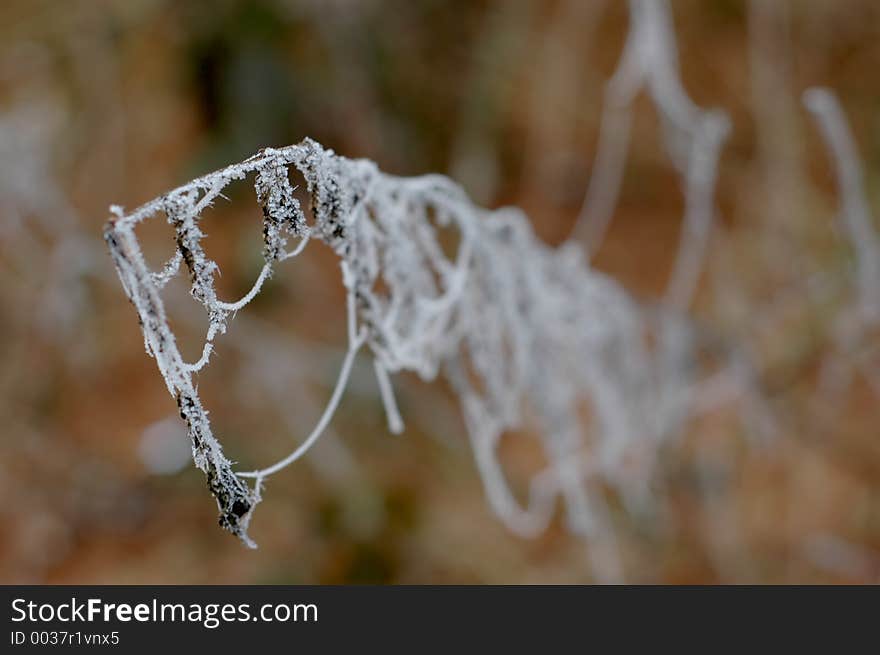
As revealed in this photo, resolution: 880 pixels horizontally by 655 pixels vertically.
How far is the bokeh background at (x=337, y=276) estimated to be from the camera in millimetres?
1038

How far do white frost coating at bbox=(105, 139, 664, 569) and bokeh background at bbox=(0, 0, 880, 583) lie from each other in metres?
0.30

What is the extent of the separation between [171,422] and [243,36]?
53 centimetres

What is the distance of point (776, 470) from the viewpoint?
3.41 feet

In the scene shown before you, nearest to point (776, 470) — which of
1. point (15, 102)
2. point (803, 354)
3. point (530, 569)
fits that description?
point (803, 354)

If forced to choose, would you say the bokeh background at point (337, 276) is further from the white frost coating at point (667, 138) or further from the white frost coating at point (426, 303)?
the white frost coating at point (426, 303)

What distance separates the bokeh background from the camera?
1.04m

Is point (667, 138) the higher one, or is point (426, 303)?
point (667, 138)

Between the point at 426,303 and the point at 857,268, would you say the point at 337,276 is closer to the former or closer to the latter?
the point at 857,268

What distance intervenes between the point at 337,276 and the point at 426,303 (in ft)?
2.81

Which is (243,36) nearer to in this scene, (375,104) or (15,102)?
(375,104)

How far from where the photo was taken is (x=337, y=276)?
125cm

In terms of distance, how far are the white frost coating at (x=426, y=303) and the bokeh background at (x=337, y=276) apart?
0.30 meters

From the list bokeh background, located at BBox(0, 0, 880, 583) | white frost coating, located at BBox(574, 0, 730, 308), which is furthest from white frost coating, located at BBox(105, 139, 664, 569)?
bokeh background, located at BBox(0, 0, 880, 583)

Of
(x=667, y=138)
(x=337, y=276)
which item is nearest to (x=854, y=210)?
(x=667, y=138)
